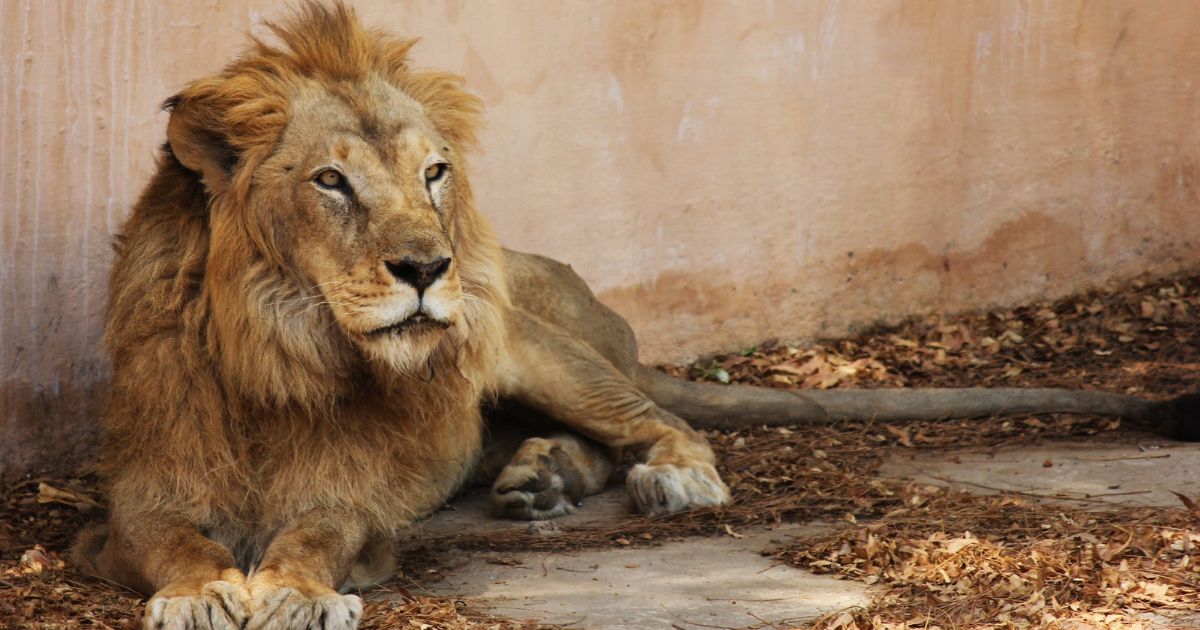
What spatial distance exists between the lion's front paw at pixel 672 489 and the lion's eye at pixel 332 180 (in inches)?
59.4

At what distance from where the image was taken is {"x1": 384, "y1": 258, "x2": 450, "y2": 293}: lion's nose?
3.41 meters

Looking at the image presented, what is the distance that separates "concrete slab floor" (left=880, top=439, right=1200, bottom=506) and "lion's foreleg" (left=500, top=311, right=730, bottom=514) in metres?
0.75

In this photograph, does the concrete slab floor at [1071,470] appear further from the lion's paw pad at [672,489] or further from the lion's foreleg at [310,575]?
the lion's foreleg at [310,575]

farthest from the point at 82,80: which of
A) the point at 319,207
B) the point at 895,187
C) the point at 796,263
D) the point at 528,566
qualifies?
the point at 895,187

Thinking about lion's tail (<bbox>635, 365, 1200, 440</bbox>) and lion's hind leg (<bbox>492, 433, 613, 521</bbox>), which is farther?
lion's tail (<bbox>635, 365, 1200, 440</bbox>)

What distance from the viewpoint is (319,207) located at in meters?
3.57

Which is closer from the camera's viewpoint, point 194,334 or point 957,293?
point 194,334

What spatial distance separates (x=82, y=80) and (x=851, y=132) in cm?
314

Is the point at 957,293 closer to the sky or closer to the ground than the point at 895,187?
closer to the ground

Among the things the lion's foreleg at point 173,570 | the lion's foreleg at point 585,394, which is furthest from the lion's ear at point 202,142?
the lion's foreleg at point 585,394

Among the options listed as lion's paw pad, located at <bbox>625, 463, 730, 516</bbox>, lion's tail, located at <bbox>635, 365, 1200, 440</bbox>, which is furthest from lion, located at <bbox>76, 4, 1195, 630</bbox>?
lion's tail, located at <bbox>635, 365, 1200, 440</bbox>

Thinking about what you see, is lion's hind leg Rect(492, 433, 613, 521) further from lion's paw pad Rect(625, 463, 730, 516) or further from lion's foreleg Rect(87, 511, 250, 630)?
lion's foreleg Rect(87, 511, 250, 630)

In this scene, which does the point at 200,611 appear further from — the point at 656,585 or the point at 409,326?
the point at 656,585

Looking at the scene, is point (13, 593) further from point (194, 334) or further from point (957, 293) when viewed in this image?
point (957, 293)
